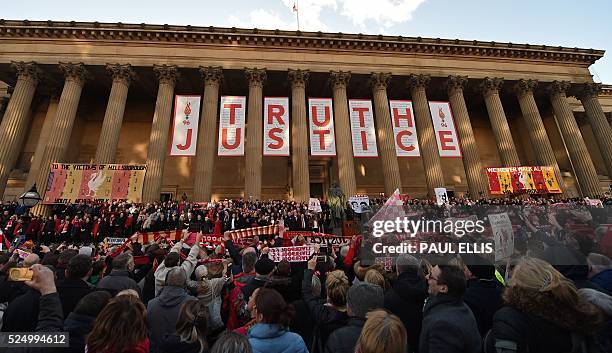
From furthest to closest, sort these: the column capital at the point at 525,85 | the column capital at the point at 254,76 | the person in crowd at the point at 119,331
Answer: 1. the column capital at the point at 525,85
2. the column capital at the point at 254,76
3. the person in crowd at the point at 119,331

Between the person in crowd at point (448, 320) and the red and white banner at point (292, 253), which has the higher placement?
the red and white banner at point (292, 253)

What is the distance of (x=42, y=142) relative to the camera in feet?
69.3

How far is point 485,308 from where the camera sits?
299 centimetres

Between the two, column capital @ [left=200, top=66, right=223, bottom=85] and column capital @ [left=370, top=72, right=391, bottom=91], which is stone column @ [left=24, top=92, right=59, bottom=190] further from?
column capital @ [left=370, top=72, right=391, bottom=91]

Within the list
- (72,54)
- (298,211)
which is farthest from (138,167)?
(72,54)

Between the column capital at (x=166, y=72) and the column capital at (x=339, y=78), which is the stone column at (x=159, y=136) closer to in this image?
the column capital at (x=166, y=72)

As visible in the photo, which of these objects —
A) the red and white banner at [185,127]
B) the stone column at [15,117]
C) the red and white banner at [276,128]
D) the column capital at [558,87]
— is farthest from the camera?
the column capital at [558,87]

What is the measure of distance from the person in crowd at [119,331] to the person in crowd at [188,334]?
11.2 inches

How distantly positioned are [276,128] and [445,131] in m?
11.4

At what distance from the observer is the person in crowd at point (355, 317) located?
8.03 ft

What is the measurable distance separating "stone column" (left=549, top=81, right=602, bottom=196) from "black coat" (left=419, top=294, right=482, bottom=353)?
28.4 meters

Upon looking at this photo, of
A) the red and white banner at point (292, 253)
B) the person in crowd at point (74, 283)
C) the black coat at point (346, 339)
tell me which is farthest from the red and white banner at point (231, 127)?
the black coat at point (346, 339)

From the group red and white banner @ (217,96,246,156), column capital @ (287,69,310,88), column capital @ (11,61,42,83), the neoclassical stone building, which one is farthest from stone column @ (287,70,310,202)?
column capital @ (11,61,42,83)

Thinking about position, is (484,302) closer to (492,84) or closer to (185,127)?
(185,127)
